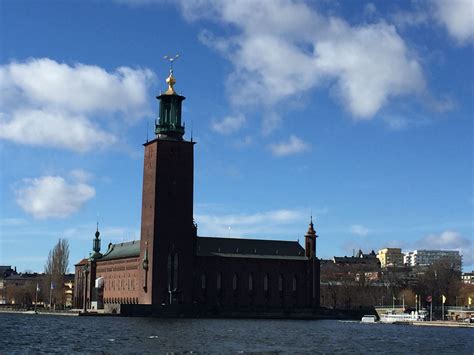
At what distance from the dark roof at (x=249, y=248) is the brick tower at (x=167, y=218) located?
6.34m

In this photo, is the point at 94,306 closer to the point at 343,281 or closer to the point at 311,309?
the point at 311,309

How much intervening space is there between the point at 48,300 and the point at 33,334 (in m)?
75.2

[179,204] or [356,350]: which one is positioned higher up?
[179,204]

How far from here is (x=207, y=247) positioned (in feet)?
373

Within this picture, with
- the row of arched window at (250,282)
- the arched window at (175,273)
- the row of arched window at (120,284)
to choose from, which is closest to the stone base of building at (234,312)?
the arched window at (175,273)

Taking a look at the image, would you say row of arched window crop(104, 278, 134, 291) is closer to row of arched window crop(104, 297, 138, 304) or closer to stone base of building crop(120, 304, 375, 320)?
row of arched window crop(104, 297, 138, 304)

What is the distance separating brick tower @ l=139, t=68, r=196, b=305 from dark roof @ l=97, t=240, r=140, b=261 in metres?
6.81

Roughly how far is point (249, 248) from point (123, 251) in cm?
1715

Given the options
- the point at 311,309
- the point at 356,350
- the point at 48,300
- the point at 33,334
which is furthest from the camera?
the point at 48,300

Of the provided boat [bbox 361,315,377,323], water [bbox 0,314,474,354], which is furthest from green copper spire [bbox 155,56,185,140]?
water [bbox 0,314,474,354]

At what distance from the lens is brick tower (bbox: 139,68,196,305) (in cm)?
10344

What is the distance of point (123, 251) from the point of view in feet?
392

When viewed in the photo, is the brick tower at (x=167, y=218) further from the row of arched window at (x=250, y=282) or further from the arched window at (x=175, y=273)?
the row of arched window at (x=250, y=282)

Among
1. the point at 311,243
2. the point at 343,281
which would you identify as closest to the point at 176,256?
the point at 311,243
